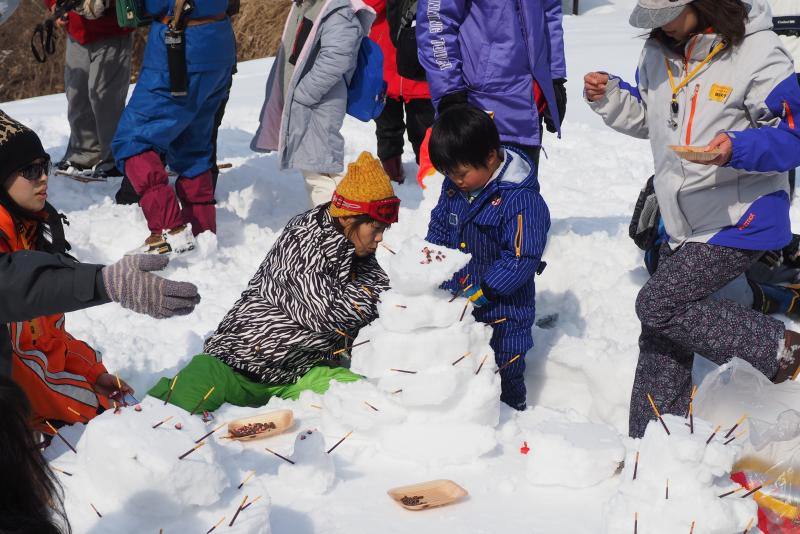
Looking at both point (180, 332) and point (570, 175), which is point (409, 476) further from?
point (570, 175)

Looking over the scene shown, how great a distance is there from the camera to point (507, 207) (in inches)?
139

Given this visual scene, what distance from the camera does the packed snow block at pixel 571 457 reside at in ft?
8.89

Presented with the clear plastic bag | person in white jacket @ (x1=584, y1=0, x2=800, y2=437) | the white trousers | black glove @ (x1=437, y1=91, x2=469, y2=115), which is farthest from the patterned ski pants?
the white trousers

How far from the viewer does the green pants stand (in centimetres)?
346

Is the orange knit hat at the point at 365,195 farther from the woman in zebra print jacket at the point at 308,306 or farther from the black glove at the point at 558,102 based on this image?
the black glove at the point at 558,102

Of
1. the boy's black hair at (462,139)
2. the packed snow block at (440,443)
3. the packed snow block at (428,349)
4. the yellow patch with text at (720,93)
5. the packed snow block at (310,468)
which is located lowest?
the packed snow block at (440,443)

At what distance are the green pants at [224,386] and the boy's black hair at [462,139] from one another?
91cm

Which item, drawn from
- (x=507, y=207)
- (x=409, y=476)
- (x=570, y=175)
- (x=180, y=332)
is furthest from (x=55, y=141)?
(x=409, y=476)

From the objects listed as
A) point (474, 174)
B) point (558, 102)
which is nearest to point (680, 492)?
point (474, 174)

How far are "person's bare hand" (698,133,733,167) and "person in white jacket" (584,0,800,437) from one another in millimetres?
36

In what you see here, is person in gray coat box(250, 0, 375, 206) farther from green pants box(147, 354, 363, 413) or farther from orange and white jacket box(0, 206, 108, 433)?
→ orange and white jacket box(0, 206, 108, 433)

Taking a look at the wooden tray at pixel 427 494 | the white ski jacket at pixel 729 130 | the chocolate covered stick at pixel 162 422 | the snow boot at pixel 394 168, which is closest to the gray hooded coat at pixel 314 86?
the snow boot at pixel 394 168

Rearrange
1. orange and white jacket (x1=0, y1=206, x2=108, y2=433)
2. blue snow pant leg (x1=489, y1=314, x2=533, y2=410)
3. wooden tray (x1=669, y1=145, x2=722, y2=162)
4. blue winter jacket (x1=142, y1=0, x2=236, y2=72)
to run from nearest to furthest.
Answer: wooden tray (x1=669, y1=145, x2=722, y2=162)
orange and white jacket (x1=0, y1=206, x2=108, y2=433)
blue snow pant leg (x1=489, y1=314, x2=533, y2=410)
blue winter jacket (x1=142, y1=0, x2=236, y2=72)

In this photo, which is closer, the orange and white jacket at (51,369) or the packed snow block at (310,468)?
the packed snow block at (310,468)
